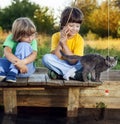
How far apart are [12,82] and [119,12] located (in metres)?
2.28

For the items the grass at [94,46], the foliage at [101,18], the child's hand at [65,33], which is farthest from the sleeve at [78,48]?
the foliage at [101,18]

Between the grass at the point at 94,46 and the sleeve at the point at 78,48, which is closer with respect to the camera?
the sleeve at the point at 78,48

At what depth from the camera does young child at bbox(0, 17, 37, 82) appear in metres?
3.65

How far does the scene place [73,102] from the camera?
3.85 meters

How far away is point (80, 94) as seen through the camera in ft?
13.0

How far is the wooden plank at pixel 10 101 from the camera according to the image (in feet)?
12.6

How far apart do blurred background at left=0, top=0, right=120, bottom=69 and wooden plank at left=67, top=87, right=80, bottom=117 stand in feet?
4.27

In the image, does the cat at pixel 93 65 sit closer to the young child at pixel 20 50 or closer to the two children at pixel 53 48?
the two children at pixel 53 48

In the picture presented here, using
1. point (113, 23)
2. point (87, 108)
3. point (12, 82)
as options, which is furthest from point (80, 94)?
point (113, 23)

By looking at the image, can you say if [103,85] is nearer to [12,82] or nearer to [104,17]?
[12,82]

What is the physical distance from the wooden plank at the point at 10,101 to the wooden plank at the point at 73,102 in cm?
50

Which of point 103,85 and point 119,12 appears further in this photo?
point 119,12

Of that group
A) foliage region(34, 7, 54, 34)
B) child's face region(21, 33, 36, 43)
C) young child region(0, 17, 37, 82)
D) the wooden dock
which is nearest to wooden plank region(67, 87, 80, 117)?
the wooden dock

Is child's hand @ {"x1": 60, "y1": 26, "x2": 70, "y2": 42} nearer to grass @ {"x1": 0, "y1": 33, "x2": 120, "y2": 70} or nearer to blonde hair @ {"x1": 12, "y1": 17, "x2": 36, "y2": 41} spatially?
blonde hair @ {"x1": 12, "y1": 17, "x2": 36, "y2": 41}
